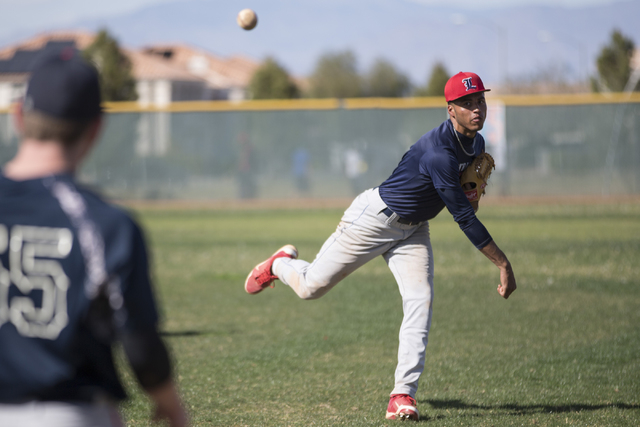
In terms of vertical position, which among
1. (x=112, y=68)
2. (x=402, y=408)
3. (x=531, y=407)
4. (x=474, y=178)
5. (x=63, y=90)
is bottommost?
(x=531, y=407)

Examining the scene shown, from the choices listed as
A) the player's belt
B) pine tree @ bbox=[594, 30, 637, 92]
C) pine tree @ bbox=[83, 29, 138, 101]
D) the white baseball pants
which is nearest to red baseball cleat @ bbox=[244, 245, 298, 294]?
the white baseball pants

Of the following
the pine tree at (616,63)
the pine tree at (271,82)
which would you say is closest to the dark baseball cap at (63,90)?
the pine tree at (616,63)

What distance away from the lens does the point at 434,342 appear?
6.84 metres

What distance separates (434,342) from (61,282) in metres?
5.49

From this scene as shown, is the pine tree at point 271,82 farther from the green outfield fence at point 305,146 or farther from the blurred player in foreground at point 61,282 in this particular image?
the blurred player in foreground at point 61,282

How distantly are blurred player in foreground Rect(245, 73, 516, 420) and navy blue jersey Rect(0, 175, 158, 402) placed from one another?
2.91 m

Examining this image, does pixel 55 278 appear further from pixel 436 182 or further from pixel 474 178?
pixel 474 178

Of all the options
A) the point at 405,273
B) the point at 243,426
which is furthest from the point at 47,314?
the point at 405,273

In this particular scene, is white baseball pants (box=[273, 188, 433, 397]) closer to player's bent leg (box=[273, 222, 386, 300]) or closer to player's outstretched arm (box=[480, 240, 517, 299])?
player's bent leg (box=[273, 222, 386, 300])

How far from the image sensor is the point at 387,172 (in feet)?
77.6

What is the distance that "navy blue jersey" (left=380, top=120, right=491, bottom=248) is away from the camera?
443cm

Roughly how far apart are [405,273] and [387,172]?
19.0 meters

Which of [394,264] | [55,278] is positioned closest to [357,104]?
[394,264]

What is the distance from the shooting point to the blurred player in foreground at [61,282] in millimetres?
1791
